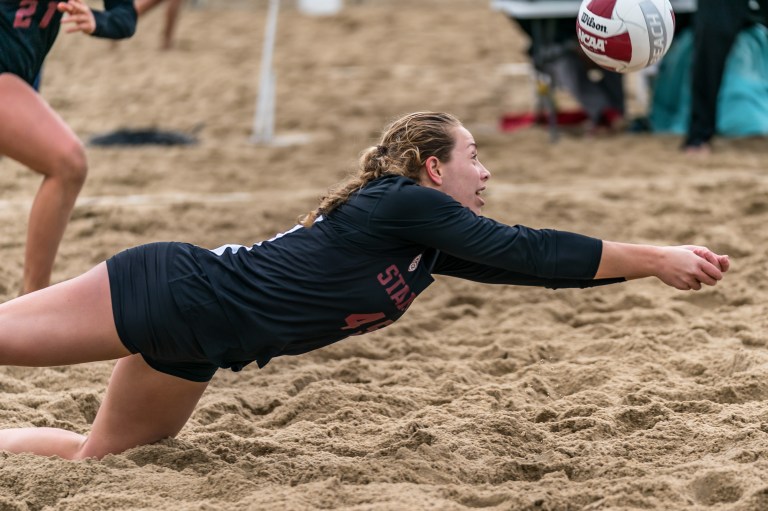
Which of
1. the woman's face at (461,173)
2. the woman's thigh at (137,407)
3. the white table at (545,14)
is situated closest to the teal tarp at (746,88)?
the white table at (545,14)

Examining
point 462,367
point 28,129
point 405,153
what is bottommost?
point 462,367

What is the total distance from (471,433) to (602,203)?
3.49 m

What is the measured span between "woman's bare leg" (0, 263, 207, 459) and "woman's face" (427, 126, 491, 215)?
0.97 metres

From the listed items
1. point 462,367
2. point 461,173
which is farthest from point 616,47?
point 462,367

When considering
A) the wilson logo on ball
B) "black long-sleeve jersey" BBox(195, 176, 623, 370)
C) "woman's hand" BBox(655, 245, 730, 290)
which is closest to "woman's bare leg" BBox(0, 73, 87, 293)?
"black long-sleeve jersey" BBox(195, 176, 623, 370)

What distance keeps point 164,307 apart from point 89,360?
0.96 feet

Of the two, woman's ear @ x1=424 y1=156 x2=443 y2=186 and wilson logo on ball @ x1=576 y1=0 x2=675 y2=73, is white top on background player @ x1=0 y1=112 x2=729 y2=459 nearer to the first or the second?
woman's ear @ x1=424 y1=156 x2=443 y2=186

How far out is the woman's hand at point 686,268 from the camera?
3.14m

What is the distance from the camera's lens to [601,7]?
172 inches

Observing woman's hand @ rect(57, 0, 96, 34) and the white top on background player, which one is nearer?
the white top on background player

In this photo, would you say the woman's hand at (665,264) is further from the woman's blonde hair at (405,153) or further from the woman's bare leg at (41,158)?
the woman's bare leg at (41,158)

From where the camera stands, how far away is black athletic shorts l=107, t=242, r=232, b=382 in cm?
312

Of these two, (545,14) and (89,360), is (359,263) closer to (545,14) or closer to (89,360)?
(89,360)

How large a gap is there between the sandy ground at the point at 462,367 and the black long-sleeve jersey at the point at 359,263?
1.43ft
